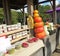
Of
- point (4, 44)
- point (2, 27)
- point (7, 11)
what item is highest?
point (7, 11)

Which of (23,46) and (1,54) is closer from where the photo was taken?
(1,54)

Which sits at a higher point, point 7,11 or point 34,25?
point 7,11

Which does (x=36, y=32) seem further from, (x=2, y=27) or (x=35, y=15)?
(x=2, y=27)

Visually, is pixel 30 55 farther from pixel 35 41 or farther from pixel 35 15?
pixel 35 15

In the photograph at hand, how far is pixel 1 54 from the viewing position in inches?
147

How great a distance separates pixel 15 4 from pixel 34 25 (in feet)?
21.3

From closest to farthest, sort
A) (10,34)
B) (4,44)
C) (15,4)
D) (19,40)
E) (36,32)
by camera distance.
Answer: (4,44) < (10,34) < (19,40) < (36,32) < (15,4)

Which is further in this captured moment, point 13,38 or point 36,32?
point 36,32

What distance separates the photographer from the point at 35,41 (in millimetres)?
5746

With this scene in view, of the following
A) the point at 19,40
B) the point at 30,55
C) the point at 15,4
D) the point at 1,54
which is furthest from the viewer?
the point at 15,4

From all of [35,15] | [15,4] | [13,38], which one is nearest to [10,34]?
[13,38]

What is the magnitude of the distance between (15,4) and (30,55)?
860 cm

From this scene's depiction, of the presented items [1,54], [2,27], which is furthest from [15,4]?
[1,54]

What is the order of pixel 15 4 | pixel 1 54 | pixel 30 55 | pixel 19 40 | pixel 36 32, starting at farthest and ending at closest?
pixel 15 4 < pixel 36 32 < pixel 19 40 < pixel 30 55 < pixel 1 54
